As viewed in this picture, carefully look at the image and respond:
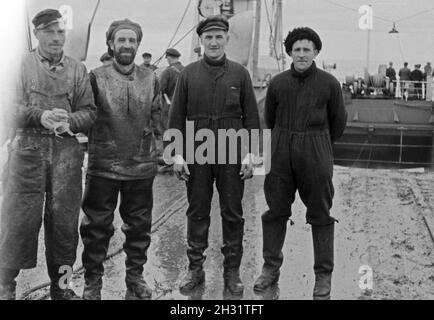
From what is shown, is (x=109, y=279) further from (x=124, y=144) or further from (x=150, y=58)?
(x=150, y=58)

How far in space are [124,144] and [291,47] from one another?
1.27m

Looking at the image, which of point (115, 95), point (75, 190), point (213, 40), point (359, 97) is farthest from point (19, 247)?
point (359, 97)

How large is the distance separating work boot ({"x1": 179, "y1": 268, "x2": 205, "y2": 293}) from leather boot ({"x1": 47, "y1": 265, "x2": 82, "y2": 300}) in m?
0.73

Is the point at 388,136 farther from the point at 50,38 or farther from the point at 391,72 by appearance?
the point at 50,38

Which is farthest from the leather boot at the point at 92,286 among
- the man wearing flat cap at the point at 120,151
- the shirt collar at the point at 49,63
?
the shirt collar at the point at 49,63

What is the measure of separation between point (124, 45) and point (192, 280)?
1.65 metres

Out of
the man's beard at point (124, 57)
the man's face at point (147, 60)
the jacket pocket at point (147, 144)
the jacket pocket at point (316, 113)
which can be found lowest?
the jacket pocket at point (147, 144)

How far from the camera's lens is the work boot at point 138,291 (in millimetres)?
3824

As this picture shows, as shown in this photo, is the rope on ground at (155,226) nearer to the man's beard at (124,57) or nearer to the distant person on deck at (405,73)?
the man's beard at (124,57)

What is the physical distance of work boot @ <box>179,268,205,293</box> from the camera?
4.01 metres

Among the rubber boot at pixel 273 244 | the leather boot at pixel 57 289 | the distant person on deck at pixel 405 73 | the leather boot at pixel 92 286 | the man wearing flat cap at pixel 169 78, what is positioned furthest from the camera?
the distant person on deck at pixel 405 73

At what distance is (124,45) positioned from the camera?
12.1 ft

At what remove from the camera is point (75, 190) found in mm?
3611

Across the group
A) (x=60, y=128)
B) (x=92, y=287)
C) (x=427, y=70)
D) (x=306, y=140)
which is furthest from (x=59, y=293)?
(x=427, y=70)
